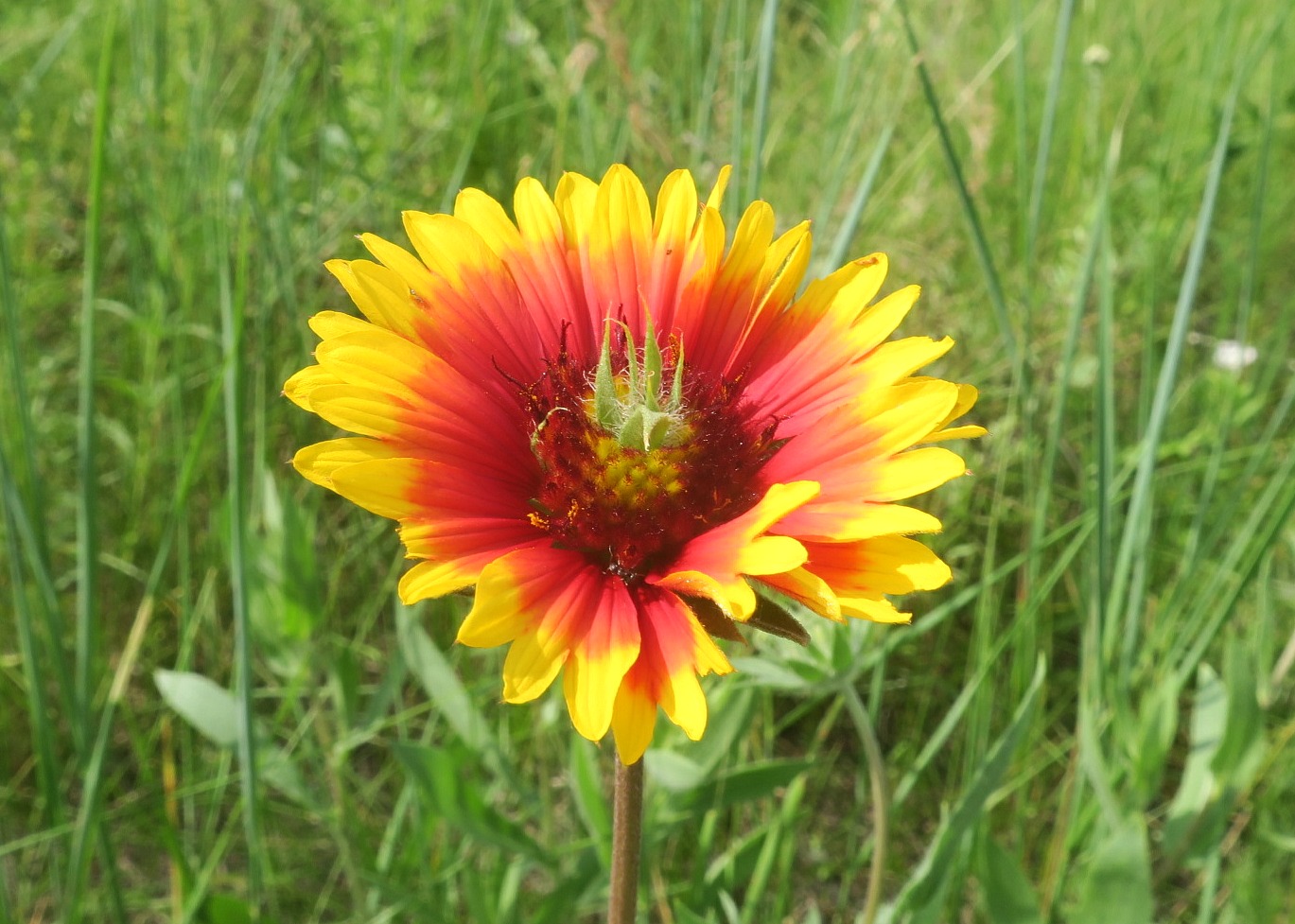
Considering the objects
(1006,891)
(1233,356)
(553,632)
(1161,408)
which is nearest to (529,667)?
(553,632)

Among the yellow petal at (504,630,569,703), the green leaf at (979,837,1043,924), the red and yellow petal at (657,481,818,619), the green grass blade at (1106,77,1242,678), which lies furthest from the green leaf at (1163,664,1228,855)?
the yellow petal at (504,630,569,703)

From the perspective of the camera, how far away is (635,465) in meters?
1.01

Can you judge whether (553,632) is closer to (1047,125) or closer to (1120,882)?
(1120,882)

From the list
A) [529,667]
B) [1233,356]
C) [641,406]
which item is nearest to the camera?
[529,667]

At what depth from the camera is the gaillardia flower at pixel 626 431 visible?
80cm

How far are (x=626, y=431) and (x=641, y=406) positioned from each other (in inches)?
1.2

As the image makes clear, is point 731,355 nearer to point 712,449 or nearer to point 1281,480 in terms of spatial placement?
Answer: point 712,449

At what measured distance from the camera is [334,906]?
1603mm

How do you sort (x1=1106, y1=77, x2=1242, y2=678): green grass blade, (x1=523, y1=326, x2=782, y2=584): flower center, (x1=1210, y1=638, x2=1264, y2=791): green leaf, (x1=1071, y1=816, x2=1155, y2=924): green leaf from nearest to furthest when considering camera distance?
1. (x1=523, y1=326, x2=782, y2=584): flower center
2. (x1=1071, y1=816, x2=1155, y2=924): green leaf
3. (x1=1106, y1=77, x2=1242, y2=678): green grass blade
4. (x1=1210, y1=638, x2=1264, y2=791): green leaf

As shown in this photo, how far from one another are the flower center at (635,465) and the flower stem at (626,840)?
18 cm

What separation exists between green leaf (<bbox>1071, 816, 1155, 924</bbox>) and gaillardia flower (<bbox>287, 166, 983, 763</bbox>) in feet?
2.00

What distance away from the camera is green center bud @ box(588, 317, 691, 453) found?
3.00ft

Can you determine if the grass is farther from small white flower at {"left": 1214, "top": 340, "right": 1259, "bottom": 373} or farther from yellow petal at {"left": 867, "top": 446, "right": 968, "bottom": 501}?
yellow petal at {"left": 867, "top": 446, "right": 968, "bottom": 501}

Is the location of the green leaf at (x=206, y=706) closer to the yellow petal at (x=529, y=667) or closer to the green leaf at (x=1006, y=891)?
the yellow petal at (x=529, y=667)
